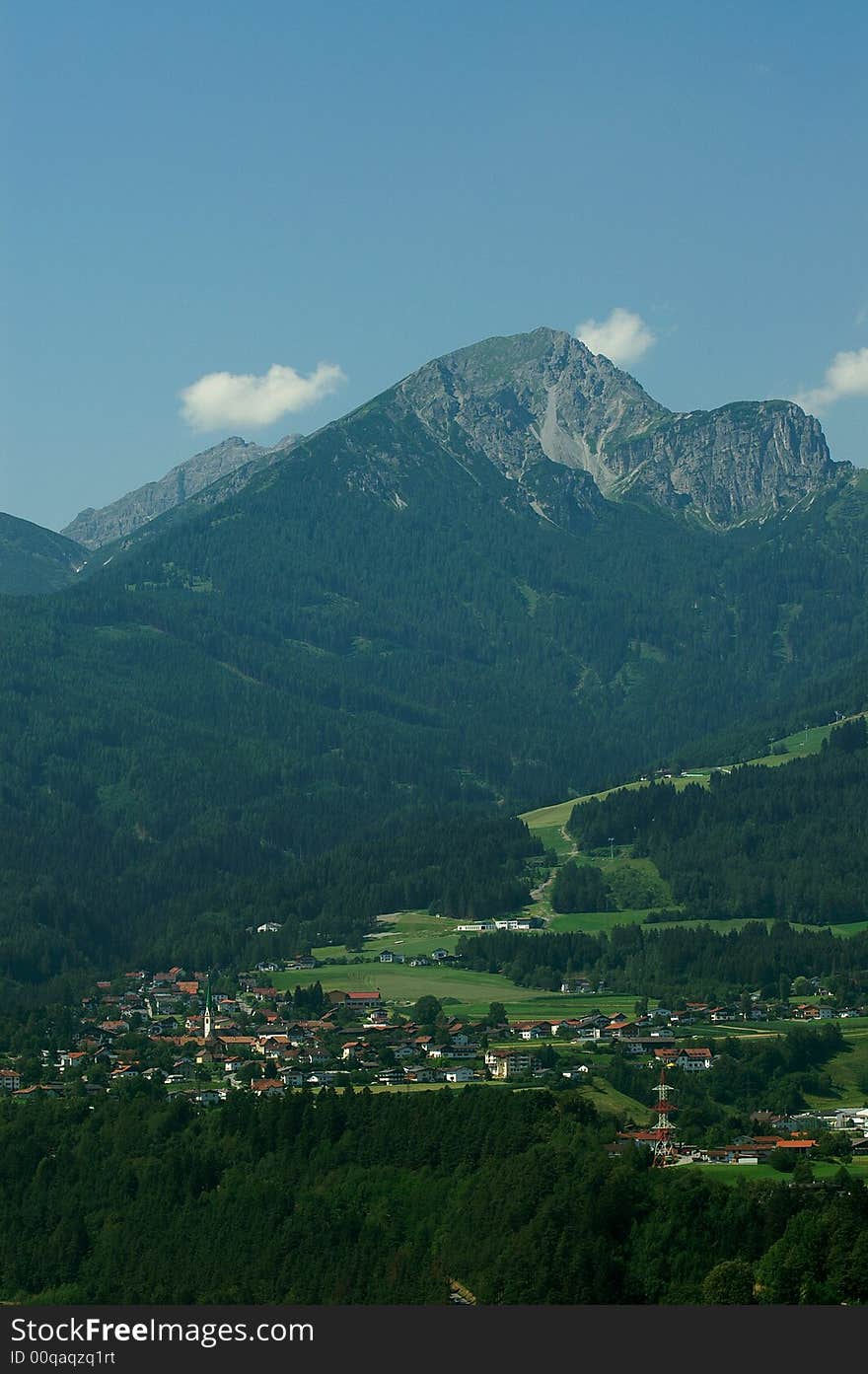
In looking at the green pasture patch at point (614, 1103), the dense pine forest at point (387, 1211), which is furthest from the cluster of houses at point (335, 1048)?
the dense pine forest at point (387, 1211)

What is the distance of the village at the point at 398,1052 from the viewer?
138m

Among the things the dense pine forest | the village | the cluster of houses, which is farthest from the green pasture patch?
the dense pine forest

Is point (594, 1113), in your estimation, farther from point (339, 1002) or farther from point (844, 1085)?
point (339, 1002)

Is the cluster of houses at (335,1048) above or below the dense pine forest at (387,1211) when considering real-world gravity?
above

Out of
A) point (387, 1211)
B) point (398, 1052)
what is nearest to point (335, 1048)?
point (398, 1052)

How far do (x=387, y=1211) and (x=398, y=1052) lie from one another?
6269 centimetres

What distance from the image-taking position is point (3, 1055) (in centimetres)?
17388

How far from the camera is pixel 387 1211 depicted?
105 m

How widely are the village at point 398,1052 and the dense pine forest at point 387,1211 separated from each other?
31.3 feet

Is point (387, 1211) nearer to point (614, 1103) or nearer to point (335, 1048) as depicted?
point (614, 1103)

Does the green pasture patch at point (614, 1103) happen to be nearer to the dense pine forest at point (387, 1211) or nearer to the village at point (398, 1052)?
the village at point (398, 1052)

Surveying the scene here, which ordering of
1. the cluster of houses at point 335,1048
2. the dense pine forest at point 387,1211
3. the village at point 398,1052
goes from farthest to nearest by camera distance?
the cluster of houses at point 335,1048 → the village at point 398,1052 → the dense pine forest at point 387,1211

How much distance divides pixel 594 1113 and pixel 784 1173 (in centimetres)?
1660

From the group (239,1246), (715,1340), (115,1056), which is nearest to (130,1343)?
(715,1340)
